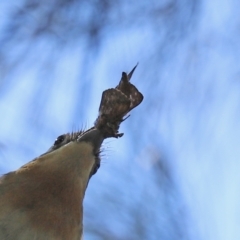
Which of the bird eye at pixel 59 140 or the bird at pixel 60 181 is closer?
the bird at pixel 60 181

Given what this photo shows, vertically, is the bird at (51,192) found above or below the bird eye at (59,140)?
below

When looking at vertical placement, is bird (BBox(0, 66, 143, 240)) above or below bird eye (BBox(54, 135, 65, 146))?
below

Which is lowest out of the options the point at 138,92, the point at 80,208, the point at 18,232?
the point at 18,232

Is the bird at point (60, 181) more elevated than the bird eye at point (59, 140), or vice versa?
the bird eye at point (59, 140)

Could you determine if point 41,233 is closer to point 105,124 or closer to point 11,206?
point 11,206

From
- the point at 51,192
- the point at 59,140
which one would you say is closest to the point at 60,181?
the point at 51,192

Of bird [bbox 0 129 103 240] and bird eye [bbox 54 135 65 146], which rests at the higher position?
bird eye [bbox 54 135 65 146]

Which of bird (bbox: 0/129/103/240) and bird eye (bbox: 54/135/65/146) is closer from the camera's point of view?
bird (bbox: 0/129/103/240)

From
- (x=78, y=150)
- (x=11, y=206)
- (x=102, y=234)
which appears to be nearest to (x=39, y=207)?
(x=11, y=206)
